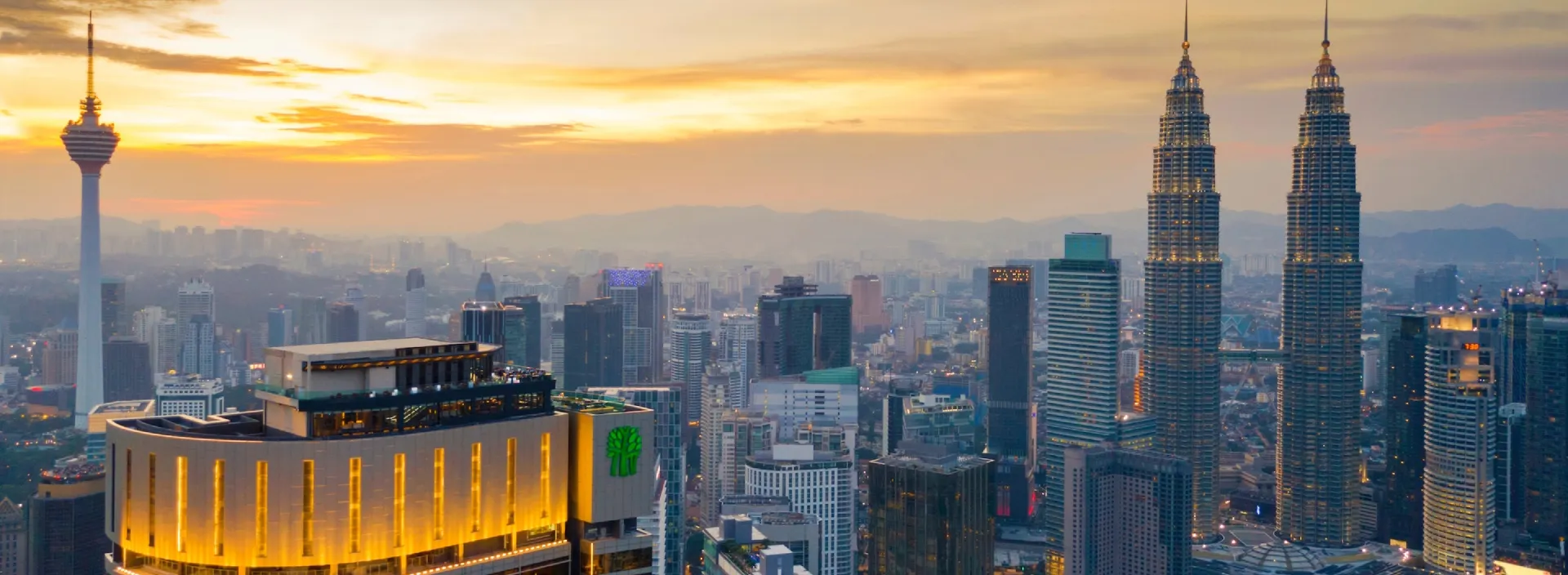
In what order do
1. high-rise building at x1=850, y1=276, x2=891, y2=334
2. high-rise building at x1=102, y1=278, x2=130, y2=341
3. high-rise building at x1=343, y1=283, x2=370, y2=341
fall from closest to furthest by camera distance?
high-rise building at x1=343, y1=283, x2=370, y2=341, high-rise building at x1=102, y1=278, x2=130, y2=341, high-rise building at x1=850, y1=276, x2=891, y2=334

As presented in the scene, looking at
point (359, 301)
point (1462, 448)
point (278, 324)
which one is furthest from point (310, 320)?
point (1462, 448)

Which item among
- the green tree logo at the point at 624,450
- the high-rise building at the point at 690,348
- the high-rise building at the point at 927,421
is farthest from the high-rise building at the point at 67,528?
the high-rise building at the point at 690,348

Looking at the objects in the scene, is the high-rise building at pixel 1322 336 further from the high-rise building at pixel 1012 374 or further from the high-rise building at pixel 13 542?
the high-rise building at pixel 13 542

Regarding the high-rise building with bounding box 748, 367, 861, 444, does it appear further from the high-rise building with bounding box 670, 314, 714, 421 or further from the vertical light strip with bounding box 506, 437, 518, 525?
the vertical light strip with bounding box 506, 437, 518, 525

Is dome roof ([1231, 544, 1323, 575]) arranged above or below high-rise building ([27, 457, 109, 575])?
below

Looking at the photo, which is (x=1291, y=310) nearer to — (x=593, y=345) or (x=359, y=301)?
(x=593, y=345)

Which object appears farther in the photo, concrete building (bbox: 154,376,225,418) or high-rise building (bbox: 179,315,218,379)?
high-rise building (bbox: 179,315,218,379)

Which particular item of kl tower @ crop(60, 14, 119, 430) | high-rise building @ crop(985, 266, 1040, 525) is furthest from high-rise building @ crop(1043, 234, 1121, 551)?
kl tower @ crop(60, 14, 119, 430)
